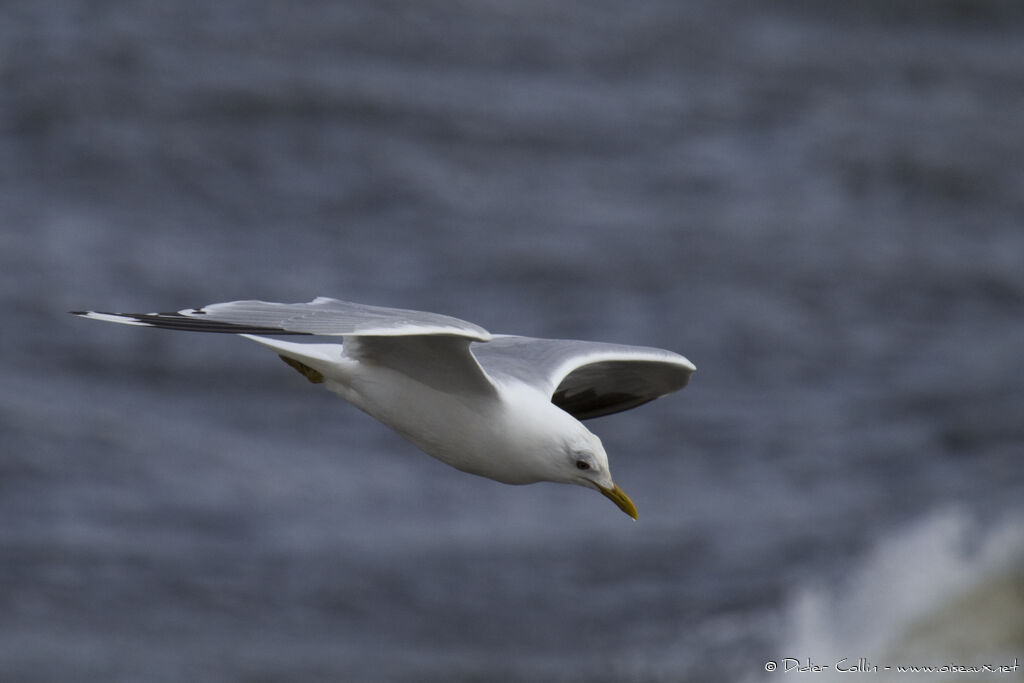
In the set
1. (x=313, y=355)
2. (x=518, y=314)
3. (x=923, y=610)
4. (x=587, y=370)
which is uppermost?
(x=518, y=314)

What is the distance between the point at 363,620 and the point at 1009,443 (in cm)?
640

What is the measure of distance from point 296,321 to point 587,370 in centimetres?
179

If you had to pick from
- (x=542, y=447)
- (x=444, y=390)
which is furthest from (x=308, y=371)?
(x=542, y=447)

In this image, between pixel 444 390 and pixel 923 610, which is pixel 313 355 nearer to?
pixel 444 390

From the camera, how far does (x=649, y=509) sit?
47.3ft

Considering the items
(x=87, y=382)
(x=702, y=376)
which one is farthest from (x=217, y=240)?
(x=702, y=376)

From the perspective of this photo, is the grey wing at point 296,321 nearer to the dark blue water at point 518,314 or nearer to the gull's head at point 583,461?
the gull's head at point 583,461

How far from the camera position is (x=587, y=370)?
6.61 metres

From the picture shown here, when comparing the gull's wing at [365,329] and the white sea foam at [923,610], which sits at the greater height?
the white sea foam at [923,610]

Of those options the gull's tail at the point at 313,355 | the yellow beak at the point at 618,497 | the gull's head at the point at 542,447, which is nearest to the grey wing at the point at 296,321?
the gull's tail at the point at 313,355

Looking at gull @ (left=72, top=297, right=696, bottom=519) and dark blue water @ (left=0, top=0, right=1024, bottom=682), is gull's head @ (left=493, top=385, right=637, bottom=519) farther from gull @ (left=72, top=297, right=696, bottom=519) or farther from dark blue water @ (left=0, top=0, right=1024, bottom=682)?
dark blue water @ (left=0, top=0, right=1024, bottom=682)

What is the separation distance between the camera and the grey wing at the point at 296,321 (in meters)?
4.92

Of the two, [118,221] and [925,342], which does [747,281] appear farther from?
[118,221]

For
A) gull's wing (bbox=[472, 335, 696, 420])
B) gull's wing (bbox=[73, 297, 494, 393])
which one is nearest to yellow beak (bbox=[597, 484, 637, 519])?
gull's wing (bbox=[472, 335, 696, 420])
